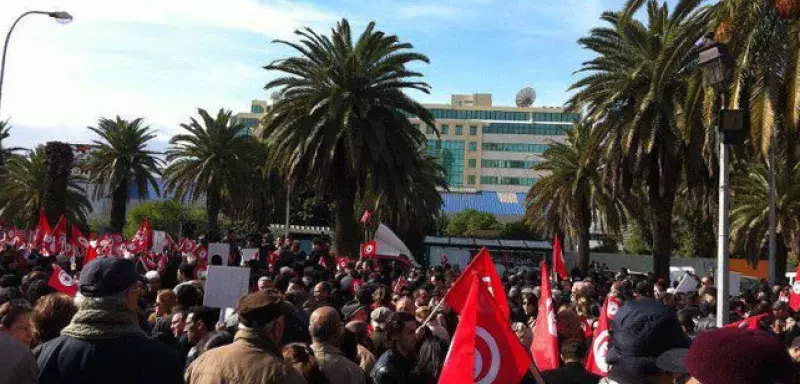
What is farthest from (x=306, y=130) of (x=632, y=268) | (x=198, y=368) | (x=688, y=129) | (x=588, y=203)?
(x=632, y=268)

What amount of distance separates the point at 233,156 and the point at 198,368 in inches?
1318

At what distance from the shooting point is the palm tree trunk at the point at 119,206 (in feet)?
121

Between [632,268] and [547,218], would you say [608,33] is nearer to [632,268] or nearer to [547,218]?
[547,218]

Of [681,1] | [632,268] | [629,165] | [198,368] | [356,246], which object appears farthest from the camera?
[632,268]

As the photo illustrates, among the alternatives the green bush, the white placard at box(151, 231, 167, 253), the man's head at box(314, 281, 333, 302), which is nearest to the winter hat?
the man's head at box(314, 281, 333, 302)

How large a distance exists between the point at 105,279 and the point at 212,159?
1298 inches

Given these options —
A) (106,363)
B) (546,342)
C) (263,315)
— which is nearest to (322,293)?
(546,342)

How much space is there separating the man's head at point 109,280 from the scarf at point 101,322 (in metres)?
0.04

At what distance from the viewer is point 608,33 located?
2533 cm

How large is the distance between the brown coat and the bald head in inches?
65.1

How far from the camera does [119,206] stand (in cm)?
3781

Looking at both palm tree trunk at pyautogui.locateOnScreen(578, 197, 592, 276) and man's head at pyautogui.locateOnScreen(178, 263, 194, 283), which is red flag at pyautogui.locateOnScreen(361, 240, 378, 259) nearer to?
man's head at pyautogui.locateOnScreen(178, 263, 194, 283)

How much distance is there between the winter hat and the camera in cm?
326

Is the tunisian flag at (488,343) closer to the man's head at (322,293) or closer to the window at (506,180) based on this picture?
the man's head at (322,293)
